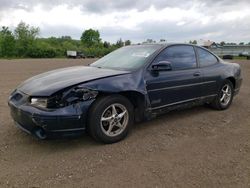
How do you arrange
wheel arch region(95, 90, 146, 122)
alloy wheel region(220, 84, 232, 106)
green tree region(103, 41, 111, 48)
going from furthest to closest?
1. green tree region(103, 41, 111, 48)
2. alloy wheel region(220, 84, 232, 106)
3. wheel arch region(95, 90, 146, 122)

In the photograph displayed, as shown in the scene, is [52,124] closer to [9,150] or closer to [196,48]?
[9,150]

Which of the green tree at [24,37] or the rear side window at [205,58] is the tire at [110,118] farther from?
the green tree at [24,37]

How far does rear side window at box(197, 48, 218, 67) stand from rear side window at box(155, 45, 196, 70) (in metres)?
0.20

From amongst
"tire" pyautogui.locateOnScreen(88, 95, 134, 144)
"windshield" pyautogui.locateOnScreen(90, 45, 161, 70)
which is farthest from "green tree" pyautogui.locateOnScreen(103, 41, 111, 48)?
"tire" pyautogui.locateOnScreen(88, 95, 134, 144)

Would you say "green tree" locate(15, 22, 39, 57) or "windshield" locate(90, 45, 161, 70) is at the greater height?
"green tree" locate(15, 22, 39, 57)

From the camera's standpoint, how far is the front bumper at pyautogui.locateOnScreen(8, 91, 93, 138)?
10.9ft

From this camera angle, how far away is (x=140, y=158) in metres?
3.40

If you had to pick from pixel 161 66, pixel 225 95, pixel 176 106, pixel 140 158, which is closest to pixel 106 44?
pixel 225 95

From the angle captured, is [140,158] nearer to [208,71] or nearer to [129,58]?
[129,58]

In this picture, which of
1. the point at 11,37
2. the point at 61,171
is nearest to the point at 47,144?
the point at 61,171

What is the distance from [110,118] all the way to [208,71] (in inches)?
96.6

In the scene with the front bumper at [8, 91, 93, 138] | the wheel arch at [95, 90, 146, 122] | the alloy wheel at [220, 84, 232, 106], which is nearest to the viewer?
the front bumper at [8, 91, 93, 138]

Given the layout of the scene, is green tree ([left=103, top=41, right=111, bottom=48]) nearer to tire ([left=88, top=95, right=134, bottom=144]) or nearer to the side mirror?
the side mirror

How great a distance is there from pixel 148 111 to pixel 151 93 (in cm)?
29
